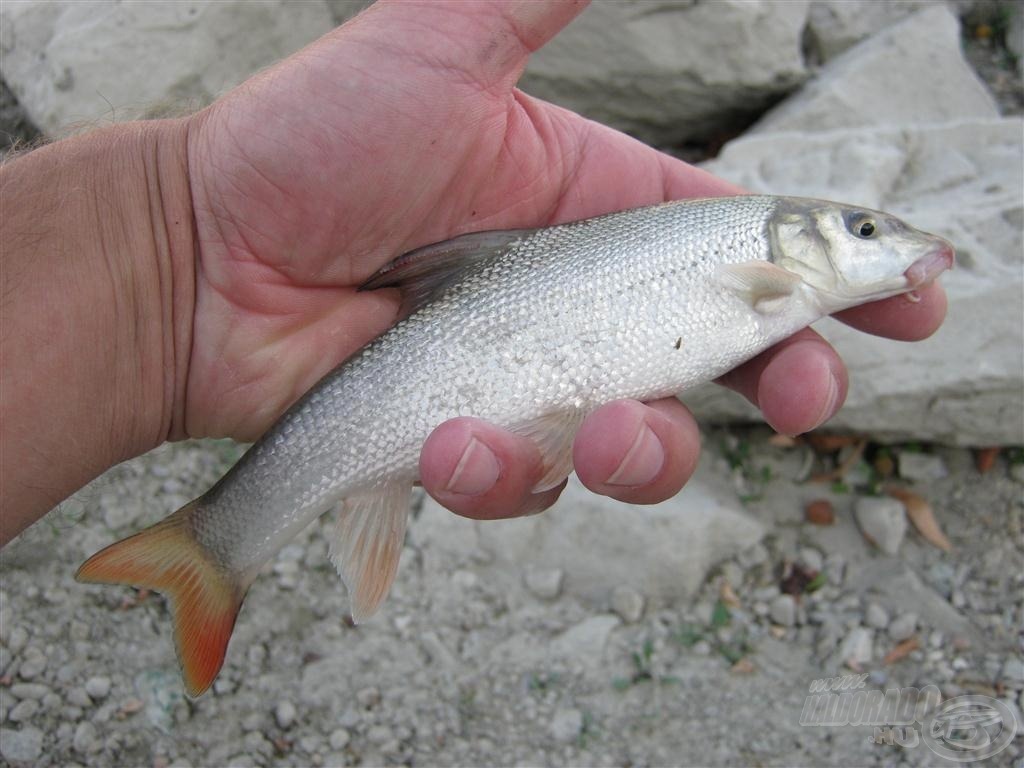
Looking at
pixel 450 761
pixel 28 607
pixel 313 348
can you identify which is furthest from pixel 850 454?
pixel 28 607

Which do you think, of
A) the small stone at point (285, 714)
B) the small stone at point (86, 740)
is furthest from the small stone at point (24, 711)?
the small stone at point (285, 714)

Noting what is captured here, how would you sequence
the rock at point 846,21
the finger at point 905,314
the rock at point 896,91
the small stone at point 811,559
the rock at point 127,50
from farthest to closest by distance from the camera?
the rock at point 846,21 → the rock at point 896,91 → the rock at point 127,50 → the small stone at point 811,559 → the finger at point 905,314

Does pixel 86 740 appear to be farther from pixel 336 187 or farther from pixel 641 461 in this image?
pixel 641 461

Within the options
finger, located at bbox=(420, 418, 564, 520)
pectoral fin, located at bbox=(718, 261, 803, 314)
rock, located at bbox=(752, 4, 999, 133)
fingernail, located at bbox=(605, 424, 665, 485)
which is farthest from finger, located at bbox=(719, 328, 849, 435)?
rock, located at bbox=(752, 4, 999, 133)

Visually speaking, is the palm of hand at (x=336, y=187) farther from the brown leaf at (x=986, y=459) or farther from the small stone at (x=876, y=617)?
the brown leaf at (x=986, y=459)

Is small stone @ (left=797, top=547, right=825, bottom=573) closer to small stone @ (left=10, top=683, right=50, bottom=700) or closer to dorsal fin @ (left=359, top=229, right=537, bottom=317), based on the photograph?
dorsal fin @ (left=359, top=229, right=537, bottom=317)
